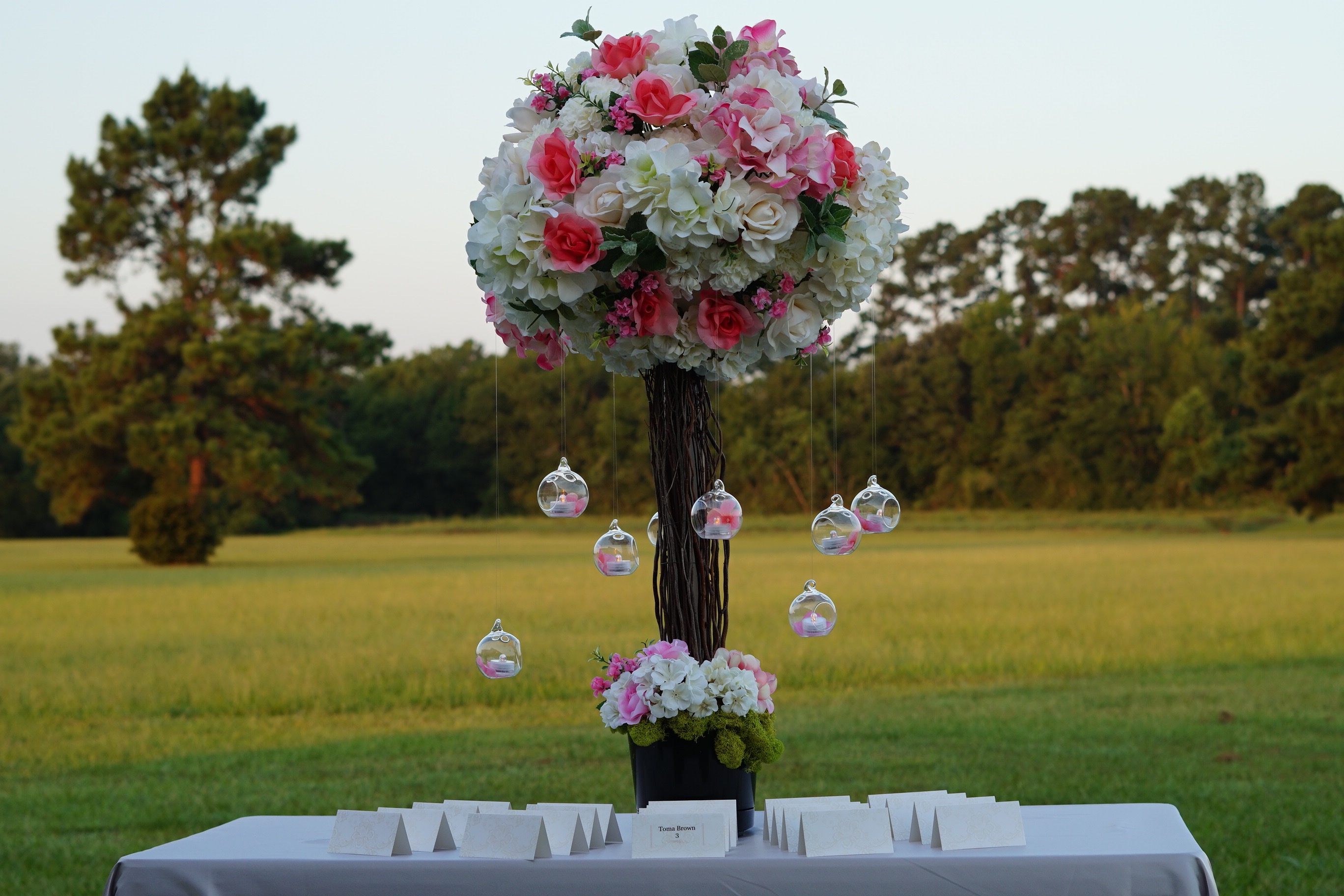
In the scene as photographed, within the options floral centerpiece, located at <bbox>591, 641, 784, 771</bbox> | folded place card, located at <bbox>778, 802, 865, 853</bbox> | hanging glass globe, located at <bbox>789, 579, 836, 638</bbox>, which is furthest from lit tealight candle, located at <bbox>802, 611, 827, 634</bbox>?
folded place card, located at <bbox>778, 802, 865, 853</bbox>

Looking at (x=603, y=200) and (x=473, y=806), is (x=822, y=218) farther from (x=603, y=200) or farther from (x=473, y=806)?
(x=473, y=806)

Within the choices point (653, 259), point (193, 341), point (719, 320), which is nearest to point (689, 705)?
point (719, 320)

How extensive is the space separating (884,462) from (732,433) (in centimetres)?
526

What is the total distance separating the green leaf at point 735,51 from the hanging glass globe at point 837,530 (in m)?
1.03

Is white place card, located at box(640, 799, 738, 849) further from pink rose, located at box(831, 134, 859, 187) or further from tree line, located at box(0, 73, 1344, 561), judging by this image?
tree line, located at box(0, 73, 1344, 561)

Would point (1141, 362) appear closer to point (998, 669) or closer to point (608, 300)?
point (998, 669)

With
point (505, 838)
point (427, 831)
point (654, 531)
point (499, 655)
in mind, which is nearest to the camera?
point (505, 838)

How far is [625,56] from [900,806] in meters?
1.73

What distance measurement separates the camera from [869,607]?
59.8 feet

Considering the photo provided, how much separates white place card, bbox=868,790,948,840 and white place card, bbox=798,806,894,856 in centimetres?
12

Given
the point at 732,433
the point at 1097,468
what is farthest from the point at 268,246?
the point at 1097,468

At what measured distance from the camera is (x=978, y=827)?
8.95 ft

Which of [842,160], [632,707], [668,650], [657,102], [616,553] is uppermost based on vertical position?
[657,102]

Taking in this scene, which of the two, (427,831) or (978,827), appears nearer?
(978,827)
